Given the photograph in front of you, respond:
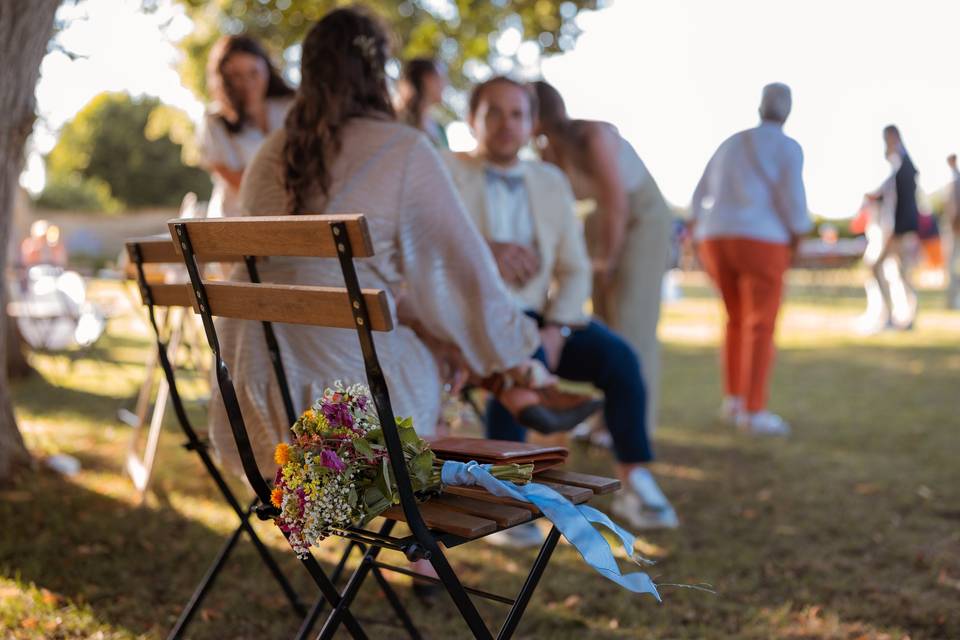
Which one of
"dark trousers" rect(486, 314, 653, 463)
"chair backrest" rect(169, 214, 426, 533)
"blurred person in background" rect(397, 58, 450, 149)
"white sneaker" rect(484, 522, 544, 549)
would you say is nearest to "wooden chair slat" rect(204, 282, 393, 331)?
"chair backrest" rect(169, 214, 426, 533)

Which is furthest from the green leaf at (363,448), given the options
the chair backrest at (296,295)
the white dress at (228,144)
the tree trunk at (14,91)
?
the tree trunk at (14,91)

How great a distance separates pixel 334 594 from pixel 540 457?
1.70 feet

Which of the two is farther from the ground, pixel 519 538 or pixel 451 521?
pixel 451 521

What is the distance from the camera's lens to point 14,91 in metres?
4.07

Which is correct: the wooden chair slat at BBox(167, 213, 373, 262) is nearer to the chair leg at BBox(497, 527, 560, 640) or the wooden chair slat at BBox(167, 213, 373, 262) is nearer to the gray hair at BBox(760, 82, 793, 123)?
the chair leg at BBox(497, 527, 560, 640)

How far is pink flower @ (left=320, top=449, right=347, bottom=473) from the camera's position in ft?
Answer: 6.17

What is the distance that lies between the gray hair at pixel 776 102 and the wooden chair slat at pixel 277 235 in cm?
398

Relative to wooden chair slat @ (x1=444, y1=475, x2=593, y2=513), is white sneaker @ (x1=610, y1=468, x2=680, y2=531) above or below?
below

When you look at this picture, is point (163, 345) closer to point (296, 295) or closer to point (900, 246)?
point (296, 295)

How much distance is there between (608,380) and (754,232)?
2.43 metres

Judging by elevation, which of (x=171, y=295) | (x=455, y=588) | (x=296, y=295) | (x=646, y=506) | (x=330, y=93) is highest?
(x=330, y=93)

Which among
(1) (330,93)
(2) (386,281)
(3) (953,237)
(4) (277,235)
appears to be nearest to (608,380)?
(2) (386,281)

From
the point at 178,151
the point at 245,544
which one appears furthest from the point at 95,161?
the point at 245,544

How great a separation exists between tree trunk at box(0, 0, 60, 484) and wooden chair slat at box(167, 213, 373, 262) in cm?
240
